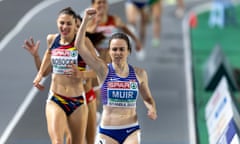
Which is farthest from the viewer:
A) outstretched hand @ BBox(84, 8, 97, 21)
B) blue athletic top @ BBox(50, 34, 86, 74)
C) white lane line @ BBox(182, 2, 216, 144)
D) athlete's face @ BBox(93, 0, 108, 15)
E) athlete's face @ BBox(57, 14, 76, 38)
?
white lane line @ BBox(182, 2, 216, 144)

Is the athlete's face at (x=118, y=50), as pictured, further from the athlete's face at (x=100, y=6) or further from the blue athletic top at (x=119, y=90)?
the athlete's face at (x=100, y=6)

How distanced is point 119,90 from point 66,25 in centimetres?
78

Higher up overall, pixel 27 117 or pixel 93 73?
pixel 93 73

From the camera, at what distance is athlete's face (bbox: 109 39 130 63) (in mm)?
6301

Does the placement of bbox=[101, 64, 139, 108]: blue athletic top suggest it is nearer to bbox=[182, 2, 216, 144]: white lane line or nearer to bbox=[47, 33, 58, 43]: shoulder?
bbox=[47, 33, 58, 43]: shoulder

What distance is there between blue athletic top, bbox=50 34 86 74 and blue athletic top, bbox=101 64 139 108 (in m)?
0.40

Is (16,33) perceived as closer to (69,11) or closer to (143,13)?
(69,11)

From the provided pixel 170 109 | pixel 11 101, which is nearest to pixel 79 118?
pixel 11 101

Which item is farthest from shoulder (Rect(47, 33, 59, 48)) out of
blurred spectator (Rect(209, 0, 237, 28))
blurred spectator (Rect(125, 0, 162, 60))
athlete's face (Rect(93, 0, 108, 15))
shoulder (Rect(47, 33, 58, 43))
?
blurred spectator (Rect(209, 0, 237, 28))

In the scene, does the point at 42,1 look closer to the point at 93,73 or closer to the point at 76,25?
the point at 76,25

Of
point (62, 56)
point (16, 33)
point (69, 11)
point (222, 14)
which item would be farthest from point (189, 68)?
point (69, 11)

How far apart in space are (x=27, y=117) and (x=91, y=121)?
3.43 feet

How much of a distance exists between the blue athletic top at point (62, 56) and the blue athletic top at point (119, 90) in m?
0.40

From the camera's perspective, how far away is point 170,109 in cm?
1165
